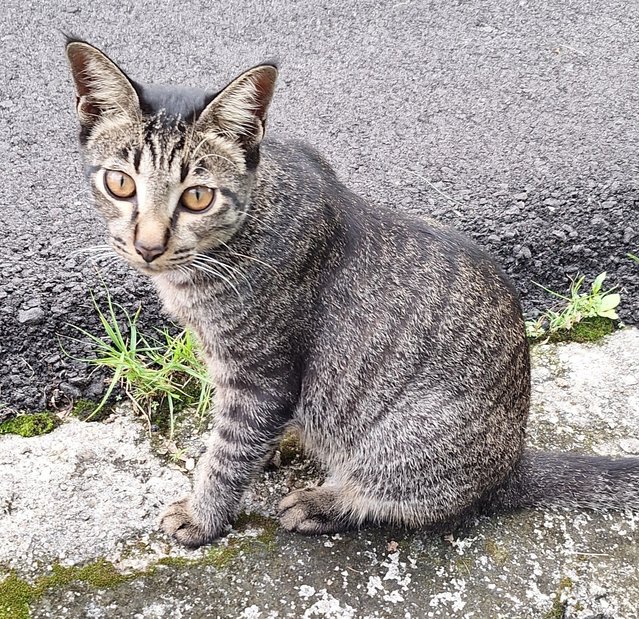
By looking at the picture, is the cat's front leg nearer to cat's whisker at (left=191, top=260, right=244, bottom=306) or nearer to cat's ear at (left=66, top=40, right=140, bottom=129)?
cat's whisker at (left=191, top=260, right=244, bottom=306)

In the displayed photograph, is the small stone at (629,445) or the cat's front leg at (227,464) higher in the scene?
the small stone at (629,445)

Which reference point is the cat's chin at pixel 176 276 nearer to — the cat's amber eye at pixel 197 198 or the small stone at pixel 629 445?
the cat's amber eye at pixel 197 198

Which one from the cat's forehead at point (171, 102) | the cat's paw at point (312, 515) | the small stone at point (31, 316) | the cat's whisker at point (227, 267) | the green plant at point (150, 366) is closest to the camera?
the cat's forehead at point (171, 102)

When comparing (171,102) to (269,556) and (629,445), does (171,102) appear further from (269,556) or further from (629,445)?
(629,445)

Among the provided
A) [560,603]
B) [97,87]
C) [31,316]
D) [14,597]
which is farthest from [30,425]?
[560,603]

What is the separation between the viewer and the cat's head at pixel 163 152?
79.7 inches

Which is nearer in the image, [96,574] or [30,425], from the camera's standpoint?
[96,574]

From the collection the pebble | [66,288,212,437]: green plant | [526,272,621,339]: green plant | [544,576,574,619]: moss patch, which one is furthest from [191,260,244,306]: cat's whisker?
the pebble

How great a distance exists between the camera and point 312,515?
2.57 metres

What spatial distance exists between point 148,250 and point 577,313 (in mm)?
2117

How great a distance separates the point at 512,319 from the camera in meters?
2.53

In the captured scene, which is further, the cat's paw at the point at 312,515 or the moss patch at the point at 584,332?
the moss patch at the point at 584,332

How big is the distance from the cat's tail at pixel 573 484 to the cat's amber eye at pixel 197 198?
1.41 m

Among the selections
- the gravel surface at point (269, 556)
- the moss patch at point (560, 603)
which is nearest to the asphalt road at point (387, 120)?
the gravel surface at point (269, 556)
